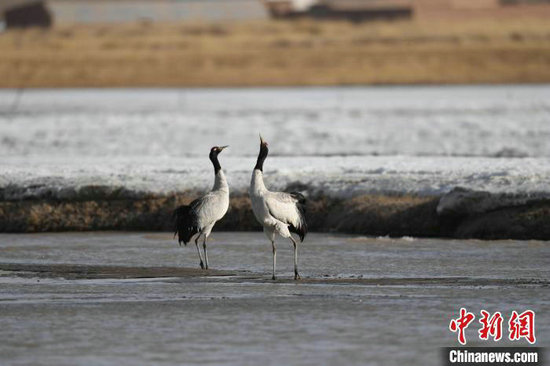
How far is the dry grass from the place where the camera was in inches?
1967

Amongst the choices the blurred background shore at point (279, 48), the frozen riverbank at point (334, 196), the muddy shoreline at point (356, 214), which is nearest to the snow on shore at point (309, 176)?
the frozen riverbank at point (334, 196)

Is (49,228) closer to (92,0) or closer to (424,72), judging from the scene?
(424,72)

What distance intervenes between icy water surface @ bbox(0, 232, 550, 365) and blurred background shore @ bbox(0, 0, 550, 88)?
34.0 m

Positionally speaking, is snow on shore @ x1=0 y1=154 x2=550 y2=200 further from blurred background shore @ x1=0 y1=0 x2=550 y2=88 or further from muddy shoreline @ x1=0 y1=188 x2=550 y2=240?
blurred background shore @ x1=0 y1=0 x2=550 y2=88

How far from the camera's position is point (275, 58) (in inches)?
2159

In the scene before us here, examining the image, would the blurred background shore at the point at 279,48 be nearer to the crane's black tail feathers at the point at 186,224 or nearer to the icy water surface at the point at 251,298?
the icy water surface at the point at 251,298

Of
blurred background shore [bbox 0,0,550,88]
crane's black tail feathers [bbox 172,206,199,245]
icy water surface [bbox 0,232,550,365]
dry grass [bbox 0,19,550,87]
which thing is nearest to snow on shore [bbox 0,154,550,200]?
icy water surface [bbox 0,232,550,365]

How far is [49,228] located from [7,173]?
223cm

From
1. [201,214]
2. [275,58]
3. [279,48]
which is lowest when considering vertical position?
[275,58]

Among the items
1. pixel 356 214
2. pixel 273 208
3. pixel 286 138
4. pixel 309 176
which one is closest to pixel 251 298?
pixel 273 208

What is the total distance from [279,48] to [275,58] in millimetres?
5213

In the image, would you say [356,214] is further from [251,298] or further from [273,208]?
[251,298]

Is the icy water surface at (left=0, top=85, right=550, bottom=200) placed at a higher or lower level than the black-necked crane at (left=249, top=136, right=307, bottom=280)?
lower

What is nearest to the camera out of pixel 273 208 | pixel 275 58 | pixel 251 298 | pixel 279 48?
pixel 251 298
